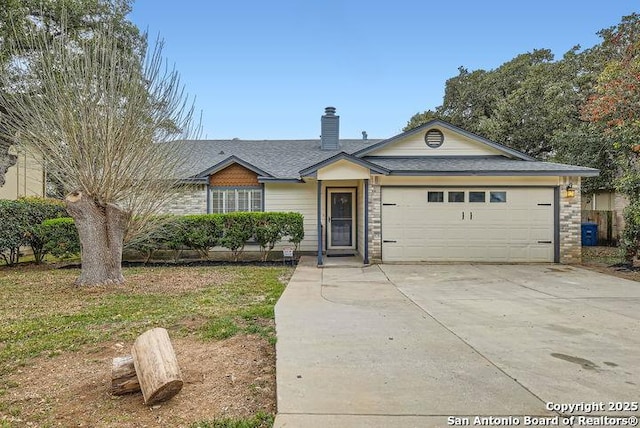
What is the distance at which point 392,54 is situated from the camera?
16297mm

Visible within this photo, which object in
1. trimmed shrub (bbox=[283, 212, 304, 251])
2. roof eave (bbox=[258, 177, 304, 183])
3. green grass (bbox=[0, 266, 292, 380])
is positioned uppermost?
roof eave (bbox=[258, 177, 304, 183])

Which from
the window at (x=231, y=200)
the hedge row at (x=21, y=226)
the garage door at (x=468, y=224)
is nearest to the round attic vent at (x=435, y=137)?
the garage door at (x=468, y=224)

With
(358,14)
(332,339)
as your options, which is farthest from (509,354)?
(358,14)

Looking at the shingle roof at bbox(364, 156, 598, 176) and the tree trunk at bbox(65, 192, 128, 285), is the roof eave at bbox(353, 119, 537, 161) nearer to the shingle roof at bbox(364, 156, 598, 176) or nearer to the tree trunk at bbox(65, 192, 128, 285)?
the shingle roof at bbox(364, 156, 598, 176)

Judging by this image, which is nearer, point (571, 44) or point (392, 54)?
point (392, 54)

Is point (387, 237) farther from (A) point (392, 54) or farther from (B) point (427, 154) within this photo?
(A) point (392, 54)

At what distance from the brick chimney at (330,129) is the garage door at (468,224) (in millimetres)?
5488

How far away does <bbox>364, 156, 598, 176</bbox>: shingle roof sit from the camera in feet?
34.8

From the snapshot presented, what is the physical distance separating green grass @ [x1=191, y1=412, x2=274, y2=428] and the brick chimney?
13.8 m

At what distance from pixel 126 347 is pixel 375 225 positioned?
772 cm

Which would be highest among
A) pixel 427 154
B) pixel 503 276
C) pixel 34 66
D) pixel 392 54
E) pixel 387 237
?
pixel 392 54

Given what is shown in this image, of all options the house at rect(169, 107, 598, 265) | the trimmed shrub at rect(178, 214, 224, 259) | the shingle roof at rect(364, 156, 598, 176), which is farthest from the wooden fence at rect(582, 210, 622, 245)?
the trimmed shrub at rect(178, 214, 224, 259)

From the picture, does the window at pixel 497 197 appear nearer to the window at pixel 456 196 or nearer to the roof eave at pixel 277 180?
the window at pixel 456 196

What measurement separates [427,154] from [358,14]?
5593 mm
